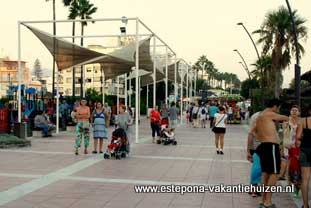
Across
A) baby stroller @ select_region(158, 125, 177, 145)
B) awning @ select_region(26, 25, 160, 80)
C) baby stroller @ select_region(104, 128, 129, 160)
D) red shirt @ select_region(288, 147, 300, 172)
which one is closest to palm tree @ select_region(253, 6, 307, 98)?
awning @ select_region(26, 25, 160, 80)

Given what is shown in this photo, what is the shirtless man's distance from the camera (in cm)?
749

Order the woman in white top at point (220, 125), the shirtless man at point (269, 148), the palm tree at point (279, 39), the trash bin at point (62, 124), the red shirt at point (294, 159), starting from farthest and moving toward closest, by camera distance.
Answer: the palm tree at point (279, 39)
the trash bin at point (62, 124)
the woman in white top at point (220, 125)
the red shirt at point (294, 159)
the shirtless man at point (269, 148)

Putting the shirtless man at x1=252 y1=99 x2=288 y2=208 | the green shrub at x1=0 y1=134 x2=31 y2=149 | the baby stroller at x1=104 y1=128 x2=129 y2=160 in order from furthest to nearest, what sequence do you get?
1. the green shrub at x1=0 y1=134 x2=31 y2=149
2. the baby stroller at x1=104 y1=128 x2=129 y2=160
3. the shirtless man at x1=252 y1=99 x2=288 y2=208

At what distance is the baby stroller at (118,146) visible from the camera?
1406 centimetres

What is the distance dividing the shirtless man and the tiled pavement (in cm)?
65

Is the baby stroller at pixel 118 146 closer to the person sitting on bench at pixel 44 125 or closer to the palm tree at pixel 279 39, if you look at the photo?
the person sitting on bench at pixel 44 125

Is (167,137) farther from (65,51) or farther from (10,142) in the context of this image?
(65,51)

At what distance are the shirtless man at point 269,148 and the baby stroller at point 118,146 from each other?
693cm

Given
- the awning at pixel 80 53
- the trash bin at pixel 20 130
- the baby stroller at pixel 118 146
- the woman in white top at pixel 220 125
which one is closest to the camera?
the baby stroller at pixel 118 146

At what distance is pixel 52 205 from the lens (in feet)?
25.5

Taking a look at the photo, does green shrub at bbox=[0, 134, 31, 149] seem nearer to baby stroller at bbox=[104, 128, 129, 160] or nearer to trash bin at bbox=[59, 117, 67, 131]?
baby stroller at bbox=[104, 128, 129, 160]

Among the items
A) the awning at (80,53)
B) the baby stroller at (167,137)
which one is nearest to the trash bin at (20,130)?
the awning at (80,53)

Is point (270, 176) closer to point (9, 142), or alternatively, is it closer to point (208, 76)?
point (9, 142)

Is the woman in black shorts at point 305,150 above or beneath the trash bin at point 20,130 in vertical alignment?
above
